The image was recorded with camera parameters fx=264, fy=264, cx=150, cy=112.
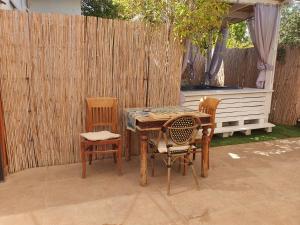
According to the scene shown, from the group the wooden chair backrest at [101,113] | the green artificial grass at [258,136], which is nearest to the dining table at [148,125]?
the wooden chair backrest at [101,113]

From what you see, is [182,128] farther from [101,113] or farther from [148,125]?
[101,113]

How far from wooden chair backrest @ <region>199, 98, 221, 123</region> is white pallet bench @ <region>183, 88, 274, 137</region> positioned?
3.59 feet

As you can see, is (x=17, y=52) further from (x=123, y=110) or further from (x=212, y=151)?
(x=212, y=151)

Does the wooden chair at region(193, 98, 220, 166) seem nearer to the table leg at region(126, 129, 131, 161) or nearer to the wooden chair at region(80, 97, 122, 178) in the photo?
the table leg at region(126, 129, 131, 161)

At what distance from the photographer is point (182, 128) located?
2.98m

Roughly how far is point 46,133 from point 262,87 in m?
4.57

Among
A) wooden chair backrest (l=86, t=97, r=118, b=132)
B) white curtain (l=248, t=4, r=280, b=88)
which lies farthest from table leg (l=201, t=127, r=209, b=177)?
white curtain (l=248, t=4, r=280, b=88)

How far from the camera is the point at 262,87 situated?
19.2 feet

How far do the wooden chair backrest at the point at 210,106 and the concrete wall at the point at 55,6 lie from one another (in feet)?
19.1

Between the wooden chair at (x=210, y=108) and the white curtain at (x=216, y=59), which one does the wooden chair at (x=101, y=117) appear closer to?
the wooden chair at (x=210, y=108)

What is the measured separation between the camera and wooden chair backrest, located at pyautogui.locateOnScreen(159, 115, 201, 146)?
2.92m

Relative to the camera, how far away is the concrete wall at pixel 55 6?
7.60 meters

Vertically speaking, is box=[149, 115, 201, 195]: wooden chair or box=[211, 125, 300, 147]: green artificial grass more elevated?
box=[149, 115, 201, 195]: wooden chair

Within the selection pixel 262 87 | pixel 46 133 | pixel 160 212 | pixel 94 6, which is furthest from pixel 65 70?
pixel 94 6
